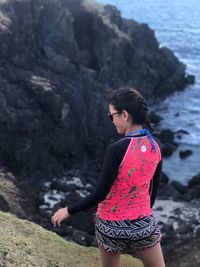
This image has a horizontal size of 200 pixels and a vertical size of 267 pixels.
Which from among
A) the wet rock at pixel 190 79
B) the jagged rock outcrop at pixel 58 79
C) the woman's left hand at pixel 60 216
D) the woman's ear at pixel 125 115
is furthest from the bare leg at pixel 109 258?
the wet rock at pixel 190 79

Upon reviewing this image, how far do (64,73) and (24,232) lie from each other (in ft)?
97.3

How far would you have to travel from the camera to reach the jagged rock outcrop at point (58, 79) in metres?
31.0

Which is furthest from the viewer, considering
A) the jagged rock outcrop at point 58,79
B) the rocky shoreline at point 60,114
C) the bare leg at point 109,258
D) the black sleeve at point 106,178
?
the jagged rock outcrop at point 58,79

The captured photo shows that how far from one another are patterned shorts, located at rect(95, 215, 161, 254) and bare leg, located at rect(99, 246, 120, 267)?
0.13 metres

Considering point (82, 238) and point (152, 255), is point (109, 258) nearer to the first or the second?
point (152, 255)

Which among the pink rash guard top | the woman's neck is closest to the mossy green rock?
the pink rash guard top

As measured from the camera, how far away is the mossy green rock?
25.9 feet

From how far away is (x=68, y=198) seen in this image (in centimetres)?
2825

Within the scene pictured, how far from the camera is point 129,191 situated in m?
5.57

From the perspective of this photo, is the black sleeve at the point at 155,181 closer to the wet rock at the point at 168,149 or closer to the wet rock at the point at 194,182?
the wet rock at the point at 194,182

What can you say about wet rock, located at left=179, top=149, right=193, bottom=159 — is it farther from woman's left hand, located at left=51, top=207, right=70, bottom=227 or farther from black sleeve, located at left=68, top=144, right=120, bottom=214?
black sleeve, located at left=68, top=144, right=120, bottom=214

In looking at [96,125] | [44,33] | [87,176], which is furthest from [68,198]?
[44,33]

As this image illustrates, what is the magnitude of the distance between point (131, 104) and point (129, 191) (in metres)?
0.96

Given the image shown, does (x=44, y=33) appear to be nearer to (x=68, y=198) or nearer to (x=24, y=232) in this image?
(x=68, y=198)
